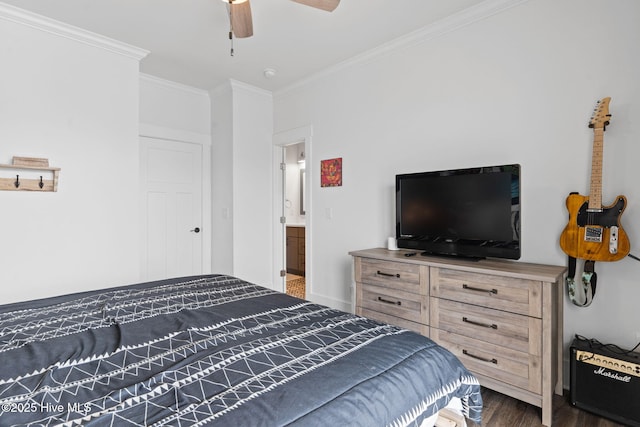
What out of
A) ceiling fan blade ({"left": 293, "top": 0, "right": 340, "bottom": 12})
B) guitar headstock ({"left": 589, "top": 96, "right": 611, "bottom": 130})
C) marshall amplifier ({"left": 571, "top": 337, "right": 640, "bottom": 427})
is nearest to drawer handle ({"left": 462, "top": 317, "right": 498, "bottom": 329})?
marshall amplifier ({"left": 571, "top": 337, "right": 640, "bottom": 427})

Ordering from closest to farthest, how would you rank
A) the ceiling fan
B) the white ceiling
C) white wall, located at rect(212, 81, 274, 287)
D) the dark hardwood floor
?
the dark hardwood floor → the ceiling fan → the white ceiling → white wall, located at rect(212, 81, 274, 287)

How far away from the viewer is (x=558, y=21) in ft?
7.10

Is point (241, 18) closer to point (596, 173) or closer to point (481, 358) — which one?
point (596, 173)

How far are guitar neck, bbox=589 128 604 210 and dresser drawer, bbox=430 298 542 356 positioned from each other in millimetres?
767

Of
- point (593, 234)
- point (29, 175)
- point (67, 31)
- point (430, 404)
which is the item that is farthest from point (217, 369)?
point (67, 31)

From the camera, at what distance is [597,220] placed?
6.33 ft

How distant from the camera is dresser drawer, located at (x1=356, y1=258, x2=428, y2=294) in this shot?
93.7 inches

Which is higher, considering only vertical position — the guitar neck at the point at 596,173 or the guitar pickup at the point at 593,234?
the guitar neck at the point at 596,173

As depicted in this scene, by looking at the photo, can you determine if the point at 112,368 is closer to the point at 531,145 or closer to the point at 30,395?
the point at 30,395

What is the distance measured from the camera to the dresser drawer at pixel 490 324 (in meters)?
1.84

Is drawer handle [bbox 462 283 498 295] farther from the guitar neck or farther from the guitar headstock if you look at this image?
the guitar headstock

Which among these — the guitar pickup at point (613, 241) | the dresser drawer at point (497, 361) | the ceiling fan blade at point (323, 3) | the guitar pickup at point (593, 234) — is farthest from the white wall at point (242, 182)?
the guitar pickup at point (613, 241)

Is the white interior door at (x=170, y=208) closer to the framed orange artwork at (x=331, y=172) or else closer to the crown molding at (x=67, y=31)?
the crown molding at (x=67, y=31)

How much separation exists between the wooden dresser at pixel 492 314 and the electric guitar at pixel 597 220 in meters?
0.19
